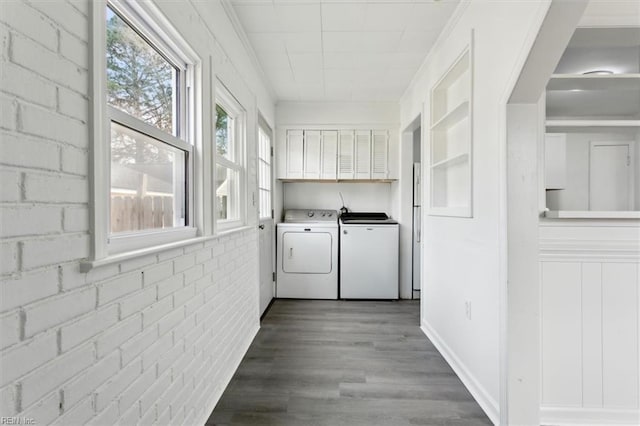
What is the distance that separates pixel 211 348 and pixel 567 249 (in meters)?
1.93

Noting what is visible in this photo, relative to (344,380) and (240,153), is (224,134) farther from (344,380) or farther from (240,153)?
(344,380)

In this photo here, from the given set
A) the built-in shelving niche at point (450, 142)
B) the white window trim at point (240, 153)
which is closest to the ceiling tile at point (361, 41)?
the built-in shelving niche at point (450, 142)

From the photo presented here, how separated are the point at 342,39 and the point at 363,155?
1683 millimetres

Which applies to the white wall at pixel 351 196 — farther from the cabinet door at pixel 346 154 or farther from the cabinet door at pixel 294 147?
the cabinet door at pixel 294 147

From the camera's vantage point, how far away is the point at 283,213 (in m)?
4.13

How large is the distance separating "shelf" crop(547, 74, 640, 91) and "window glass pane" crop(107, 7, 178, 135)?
184cm

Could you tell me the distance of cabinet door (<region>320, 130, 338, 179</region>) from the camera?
12.5ft

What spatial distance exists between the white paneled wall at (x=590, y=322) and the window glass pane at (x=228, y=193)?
1911mm

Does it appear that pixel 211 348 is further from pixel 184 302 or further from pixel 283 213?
pixel 283 213

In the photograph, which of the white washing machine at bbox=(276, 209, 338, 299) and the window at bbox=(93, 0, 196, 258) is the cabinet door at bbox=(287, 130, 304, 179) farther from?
the window at bbox=(93, 0, 196, 258)

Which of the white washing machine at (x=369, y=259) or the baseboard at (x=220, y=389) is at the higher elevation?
the white washing machine at (x=369, y=259)

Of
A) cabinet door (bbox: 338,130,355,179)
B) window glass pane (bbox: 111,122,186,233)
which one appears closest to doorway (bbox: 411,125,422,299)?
cabinet door (bbox: 338,130,355,179)

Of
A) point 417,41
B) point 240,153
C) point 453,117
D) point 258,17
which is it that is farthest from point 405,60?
point 240,153

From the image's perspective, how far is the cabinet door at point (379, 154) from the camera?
12.5ft
